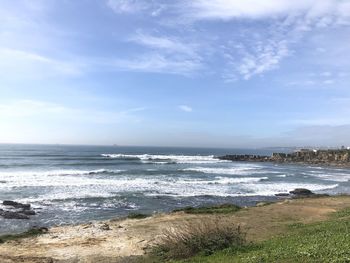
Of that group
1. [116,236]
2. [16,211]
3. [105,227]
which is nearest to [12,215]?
[16,211]

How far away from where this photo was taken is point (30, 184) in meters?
37.6

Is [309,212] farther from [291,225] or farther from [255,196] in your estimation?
[255,196]

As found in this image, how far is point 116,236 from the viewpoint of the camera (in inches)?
656

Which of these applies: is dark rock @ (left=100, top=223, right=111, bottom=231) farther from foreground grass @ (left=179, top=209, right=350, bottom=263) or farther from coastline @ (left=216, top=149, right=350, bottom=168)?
coastline @ (left=216, top=149, right=350, bottom=168)

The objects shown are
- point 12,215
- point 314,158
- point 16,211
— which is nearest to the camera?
point 12,215

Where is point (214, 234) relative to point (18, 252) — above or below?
above

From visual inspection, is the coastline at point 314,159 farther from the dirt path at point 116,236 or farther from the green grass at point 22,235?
the green grass at point 22,235

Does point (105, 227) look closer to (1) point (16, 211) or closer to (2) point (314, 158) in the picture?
(1) point (16, 211)

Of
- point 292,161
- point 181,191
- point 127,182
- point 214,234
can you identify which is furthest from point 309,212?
point 292,161

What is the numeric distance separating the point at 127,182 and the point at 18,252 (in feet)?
84.3

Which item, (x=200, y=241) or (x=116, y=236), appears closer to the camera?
(x=200, y=241)

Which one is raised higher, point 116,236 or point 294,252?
point 294,252

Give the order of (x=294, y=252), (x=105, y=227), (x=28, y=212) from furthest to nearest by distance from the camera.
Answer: (x=28, y=212) → (x=105, y=227) → (x=294, y=252)

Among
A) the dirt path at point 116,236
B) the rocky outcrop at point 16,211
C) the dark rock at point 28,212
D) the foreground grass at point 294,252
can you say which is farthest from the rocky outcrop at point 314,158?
the foreground grass at point 294,252
